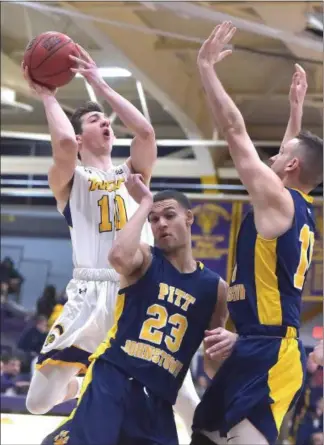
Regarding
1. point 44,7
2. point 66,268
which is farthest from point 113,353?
point 66,268

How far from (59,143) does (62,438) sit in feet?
4.94

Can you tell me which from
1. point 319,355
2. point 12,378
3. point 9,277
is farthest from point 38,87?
point 9,277

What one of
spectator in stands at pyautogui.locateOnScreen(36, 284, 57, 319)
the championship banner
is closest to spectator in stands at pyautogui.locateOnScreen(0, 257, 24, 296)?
spectator in stands at pyautogui.locateOnScreen(36, 284, 57, 319)

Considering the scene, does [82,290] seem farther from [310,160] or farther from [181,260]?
[310,160]

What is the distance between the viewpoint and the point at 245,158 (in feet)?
9.67

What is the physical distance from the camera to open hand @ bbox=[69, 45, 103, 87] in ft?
11.7

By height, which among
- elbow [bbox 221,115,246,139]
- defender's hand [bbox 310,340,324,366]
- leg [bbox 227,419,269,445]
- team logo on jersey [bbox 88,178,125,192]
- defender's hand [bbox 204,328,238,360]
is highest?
elbow [bbox 221,115,246,139]

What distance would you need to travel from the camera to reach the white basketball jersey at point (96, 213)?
399cm

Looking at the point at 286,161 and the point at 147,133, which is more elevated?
the point at 147,133

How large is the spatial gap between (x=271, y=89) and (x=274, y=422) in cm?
923

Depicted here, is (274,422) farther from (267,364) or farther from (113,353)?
(113,353)

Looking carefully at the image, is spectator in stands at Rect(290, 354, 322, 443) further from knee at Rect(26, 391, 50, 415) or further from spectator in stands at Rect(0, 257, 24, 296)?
spectator in stands at Rect(0, 257, 24, 296)

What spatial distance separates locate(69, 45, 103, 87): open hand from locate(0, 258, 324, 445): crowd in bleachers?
1796 mm

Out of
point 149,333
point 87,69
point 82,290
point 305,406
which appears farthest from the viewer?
point 305,406
